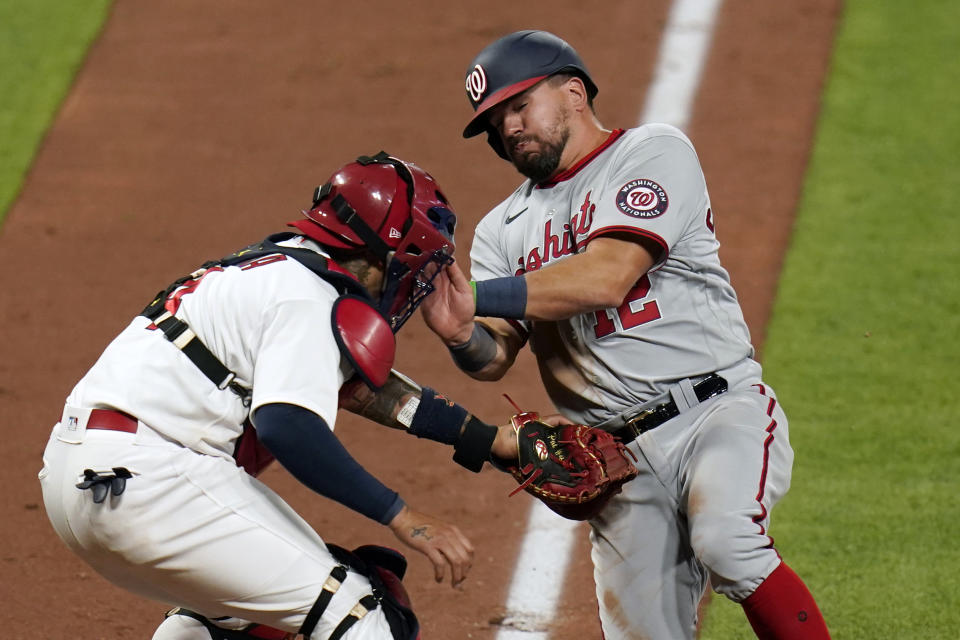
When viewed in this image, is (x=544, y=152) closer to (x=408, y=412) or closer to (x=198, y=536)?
(x=408, y=412)

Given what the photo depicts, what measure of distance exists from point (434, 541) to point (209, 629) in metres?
0.95

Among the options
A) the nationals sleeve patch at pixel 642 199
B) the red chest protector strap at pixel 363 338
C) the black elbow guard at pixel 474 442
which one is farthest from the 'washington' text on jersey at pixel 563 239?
the red chest protector strap at pixel 363 338

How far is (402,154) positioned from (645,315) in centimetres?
404

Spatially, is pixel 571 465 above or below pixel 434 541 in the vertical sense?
below

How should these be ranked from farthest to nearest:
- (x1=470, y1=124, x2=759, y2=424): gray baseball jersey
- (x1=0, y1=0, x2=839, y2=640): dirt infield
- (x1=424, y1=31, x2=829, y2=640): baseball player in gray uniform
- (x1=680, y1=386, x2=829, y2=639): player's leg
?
(x1=0, y1=0, x2=839, y2=640): dirt infield, (x1=470, y1=124, x2=759, y2=424): gray baseball jersey, (x1=424, y1=31, x2=829, y2=640): baseball player in gray uniform, (x1=680, y1=386, x2=829, y2=639): player's leg

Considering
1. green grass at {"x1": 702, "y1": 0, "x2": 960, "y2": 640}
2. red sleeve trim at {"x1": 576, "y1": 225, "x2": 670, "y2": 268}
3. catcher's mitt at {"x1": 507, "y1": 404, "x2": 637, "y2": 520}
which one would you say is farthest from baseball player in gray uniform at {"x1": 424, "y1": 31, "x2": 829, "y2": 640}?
green grass at {"x1": 702, "y1": 0, "x2": 960, "y2": 640}

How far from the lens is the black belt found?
3.99m

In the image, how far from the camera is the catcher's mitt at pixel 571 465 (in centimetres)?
385

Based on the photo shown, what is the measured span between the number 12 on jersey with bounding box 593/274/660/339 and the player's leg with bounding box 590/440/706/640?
39cm

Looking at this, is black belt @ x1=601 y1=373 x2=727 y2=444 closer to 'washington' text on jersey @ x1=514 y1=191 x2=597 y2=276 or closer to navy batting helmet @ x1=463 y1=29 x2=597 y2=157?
'washington' text on jersey @ x1=514 y1=191 x2=597 y2=276

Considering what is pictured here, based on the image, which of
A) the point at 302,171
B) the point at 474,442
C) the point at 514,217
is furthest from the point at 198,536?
the point at 302,171

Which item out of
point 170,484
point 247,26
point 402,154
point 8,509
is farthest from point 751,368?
point 247,26

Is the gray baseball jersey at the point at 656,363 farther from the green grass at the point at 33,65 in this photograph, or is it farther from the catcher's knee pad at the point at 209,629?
the green grass at the point at 33,65

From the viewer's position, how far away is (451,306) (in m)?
3.90
